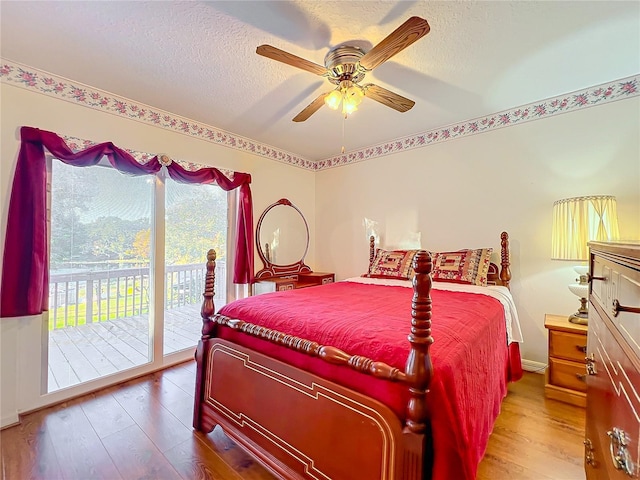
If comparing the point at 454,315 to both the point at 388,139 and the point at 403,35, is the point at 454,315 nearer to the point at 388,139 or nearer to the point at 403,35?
the point at 403,35

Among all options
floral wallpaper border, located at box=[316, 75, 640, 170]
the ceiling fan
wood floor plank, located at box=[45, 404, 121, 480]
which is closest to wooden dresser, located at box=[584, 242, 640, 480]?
the ceiling fan

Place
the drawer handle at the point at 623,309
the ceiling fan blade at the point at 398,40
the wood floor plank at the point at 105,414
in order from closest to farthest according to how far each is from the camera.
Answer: the drawer handle at the point at 623,309 < the ceiling fan blade at the point at 398,40 < the wood floor plank at the point at 105,414

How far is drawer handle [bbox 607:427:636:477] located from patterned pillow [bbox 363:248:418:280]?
6.84ft

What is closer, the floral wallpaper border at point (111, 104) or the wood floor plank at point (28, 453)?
the wood floor plank at point (28, 453)

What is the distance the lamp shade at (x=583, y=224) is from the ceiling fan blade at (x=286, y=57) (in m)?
2.06

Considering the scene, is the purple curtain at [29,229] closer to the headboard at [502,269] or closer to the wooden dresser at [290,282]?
the wooden dresser at [290,282]

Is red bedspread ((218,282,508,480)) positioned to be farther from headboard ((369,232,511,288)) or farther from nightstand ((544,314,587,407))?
headboard ((369,232,511,288))

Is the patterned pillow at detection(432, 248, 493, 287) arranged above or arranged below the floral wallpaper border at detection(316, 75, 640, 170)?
below

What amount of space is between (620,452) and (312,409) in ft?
3.16

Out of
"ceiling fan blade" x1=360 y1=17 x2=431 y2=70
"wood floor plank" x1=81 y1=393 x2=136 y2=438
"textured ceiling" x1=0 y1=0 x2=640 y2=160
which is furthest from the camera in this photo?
"wood floor plank" x1=81 y1=393 x2=136 y2=438

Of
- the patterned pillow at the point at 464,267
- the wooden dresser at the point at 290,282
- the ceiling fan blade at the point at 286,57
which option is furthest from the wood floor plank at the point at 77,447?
the patterned pillow at the point at 464,267

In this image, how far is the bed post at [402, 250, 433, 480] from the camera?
3.11 feet

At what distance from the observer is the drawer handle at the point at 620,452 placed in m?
0.64

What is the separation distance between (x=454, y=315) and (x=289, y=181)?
292 cm
